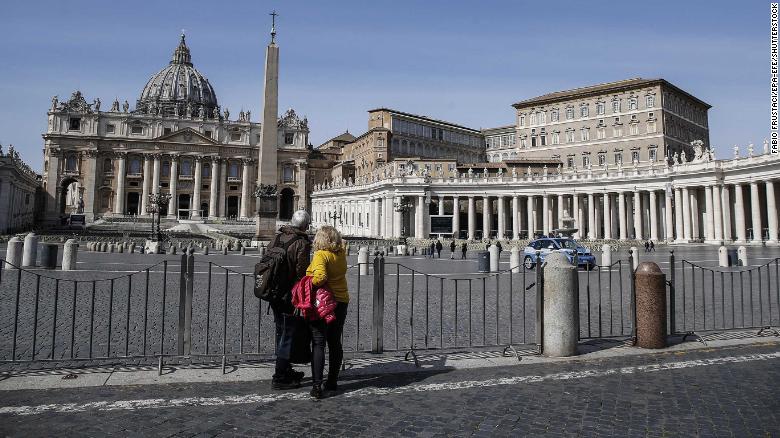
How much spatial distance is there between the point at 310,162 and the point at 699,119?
67894mm

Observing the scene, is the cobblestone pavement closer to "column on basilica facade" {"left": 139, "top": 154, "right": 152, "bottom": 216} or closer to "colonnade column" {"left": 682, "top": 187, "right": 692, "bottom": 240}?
"colonnade column" {"left": 682, "top": 187, "right": 692, "bottom": 240}

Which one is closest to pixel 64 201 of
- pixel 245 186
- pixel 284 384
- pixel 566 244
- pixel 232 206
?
pixel 232 206

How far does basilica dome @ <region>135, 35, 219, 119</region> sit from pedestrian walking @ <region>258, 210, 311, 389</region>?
4043 inches

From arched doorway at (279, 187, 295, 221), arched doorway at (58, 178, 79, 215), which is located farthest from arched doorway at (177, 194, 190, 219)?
arched doorway at (279, 187, 295, 221)

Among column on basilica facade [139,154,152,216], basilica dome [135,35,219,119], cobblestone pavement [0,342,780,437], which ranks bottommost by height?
cobblestone pavement [0,342,780,437]

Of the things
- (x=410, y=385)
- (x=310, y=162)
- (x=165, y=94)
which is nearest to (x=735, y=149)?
(x=410, y=385)

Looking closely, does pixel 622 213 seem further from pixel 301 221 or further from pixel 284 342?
pixel 284 342

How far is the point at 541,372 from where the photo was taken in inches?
232

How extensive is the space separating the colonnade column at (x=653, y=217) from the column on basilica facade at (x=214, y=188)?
229 feet

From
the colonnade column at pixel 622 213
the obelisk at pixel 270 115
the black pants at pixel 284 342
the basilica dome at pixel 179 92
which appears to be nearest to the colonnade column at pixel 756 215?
the colonnade column at pixel 622 213

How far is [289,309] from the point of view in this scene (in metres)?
5.21

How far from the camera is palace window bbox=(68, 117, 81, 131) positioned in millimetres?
82500

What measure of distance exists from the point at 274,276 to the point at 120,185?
90797 mm

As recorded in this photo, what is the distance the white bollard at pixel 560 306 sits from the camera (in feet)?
21.5
